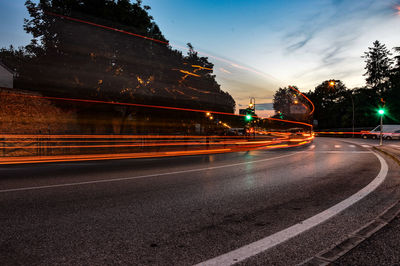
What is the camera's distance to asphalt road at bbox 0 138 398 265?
2.70 metres

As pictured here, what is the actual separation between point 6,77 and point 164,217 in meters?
36.3

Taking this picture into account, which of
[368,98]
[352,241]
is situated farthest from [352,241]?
[368,98]

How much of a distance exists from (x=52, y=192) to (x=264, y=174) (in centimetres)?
565

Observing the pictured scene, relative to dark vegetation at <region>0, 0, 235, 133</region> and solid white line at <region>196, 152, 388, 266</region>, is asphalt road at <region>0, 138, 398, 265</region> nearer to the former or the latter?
solid white line at <region>196, 152, 388, 266</region>

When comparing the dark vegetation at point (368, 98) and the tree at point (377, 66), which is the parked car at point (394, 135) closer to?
the dark vegetation at point (368, 98)

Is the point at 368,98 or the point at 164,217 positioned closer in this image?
the point at 164,217

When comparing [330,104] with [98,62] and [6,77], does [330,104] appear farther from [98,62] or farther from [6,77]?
[6,77]

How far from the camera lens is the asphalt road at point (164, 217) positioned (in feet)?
8.84

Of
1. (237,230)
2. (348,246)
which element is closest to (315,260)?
(348,246)

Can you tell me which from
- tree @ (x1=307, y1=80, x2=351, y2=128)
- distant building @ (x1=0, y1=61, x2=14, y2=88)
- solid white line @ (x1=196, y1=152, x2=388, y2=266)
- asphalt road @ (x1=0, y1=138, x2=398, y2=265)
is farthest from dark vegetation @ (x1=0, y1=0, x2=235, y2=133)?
tree @ (x1=307, y1=80, x2=351, y2=128)

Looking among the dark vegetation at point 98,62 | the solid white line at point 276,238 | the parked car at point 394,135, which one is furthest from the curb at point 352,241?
the parked car at point 394,135

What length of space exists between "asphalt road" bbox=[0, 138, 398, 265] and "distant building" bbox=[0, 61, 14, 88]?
30255 millimetres

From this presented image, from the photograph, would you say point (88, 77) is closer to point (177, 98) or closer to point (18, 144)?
point (18, 144)

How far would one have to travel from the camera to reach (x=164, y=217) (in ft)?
12.6
